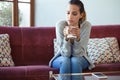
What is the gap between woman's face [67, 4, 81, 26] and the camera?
2.64 meters

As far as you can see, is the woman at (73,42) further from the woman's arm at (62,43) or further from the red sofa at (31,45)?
the red sofa at (31,45)

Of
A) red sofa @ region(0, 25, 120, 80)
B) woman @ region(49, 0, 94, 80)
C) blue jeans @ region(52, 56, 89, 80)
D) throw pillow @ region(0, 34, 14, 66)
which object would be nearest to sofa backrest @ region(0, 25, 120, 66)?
red sofa @ region(0, 25, 120, 80)

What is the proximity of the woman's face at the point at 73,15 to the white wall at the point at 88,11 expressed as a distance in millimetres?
1105

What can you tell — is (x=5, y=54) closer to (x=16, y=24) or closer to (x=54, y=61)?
(x=54, y=61)

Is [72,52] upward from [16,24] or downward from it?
downward

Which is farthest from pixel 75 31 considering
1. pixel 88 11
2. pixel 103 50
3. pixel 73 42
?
pixel 88 11

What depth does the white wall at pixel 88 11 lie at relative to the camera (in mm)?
3754

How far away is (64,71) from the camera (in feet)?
7.78

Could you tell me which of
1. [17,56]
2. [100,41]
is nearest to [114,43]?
[100,41]

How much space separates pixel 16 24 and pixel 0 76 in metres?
1.27

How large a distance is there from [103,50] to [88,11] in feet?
3.09

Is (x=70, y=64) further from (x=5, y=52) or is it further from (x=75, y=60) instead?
(x=5, y=52)

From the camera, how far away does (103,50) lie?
9.87ft

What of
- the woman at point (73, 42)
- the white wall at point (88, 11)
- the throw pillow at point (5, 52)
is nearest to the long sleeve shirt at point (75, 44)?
the woman at point (73, 42)
